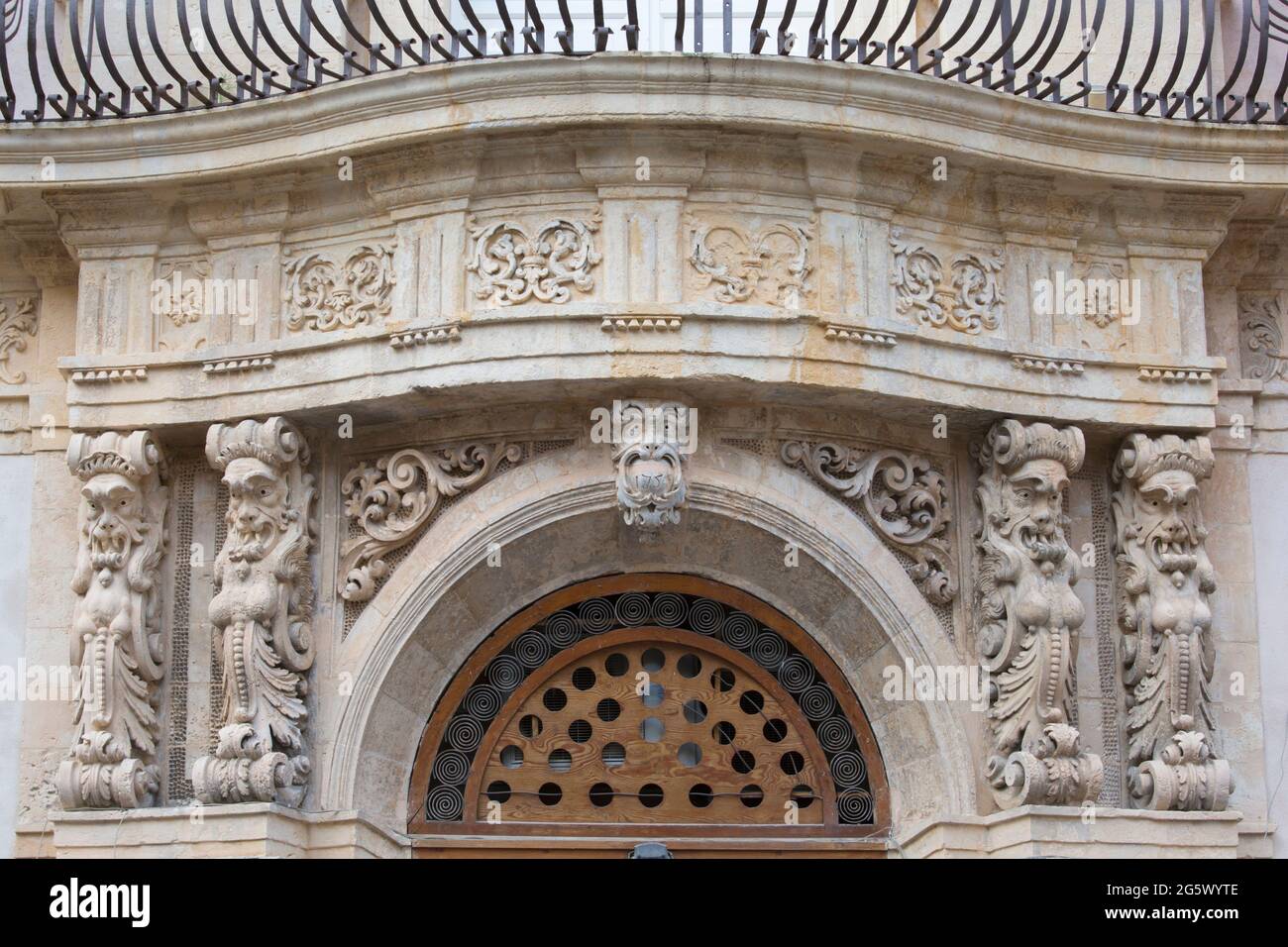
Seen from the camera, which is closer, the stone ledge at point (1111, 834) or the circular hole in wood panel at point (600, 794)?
the stone ledge at point (1111, 834)

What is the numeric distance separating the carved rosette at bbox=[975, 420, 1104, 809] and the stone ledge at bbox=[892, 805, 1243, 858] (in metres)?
0.11

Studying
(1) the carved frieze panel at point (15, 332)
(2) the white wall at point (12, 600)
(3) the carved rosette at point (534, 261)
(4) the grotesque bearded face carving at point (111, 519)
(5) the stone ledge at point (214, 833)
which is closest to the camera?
(5) the stone ledge at point (214, 833)

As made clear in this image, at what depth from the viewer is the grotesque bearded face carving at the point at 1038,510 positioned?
377 inches

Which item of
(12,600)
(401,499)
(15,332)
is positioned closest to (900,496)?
(401,499)

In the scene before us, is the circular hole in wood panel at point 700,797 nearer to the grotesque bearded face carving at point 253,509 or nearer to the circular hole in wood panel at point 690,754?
the circular hole in wood panel at point 690,754

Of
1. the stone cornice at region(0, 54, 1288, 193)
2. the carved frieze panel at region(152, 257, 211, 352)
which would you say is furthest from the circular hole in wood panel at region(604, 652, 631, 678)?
the stone cornice at region(0, 54, 1288, 193)

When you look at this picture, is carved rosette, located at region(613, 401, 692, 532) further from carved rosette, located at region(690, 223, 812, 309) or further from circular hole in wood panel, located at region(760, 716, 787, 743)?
circular hole in wood panel, located at region(760, 716, 787, 743)

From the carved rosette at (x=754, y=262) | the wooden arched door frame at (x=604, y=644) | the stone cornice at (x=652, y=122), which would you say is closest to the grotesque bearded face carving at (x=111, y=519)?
the stone cornice at (x=652, y=122)

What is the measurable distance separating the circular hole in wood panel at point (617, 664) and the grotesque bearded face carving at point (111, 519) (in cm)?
205

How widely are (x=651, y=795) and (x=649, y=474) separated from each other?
1428mm

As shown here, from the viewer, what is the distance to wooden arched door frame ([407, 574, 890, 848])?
9781 millimetres

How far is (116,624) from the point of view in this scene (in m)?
9.59

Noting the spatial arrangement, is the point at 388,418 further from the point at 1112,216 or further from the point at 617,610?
→ the point at 1112,216

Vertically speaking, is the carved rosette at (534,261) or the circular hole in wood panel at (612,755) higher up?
the carved rosette at (534,261)
